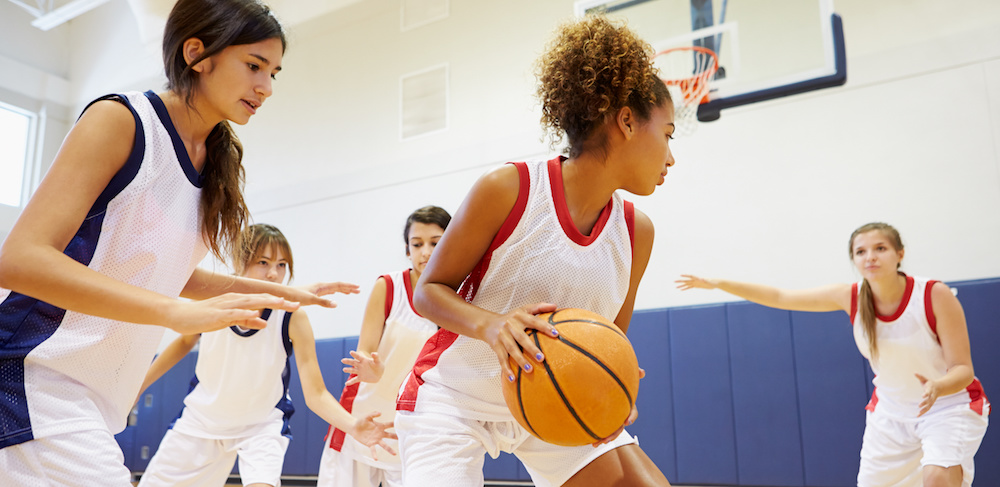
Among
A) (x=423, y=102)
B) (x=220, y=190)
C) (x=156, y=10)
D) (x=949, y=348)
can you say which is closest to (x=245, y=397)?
(x=220, y=190)

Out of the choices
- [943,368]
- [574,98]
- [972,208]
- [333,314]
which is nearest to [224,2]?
[574,98]

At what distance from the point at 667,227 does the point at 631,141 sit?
14.5 ft

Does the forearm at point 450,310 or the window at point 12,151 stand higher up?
the window at point 12,151

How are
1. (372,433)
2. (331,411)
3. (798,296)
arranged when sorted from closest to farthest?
1. (372,433)
2. (331,411)
3. (798,296)

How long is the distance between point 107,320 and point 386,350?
2058mm

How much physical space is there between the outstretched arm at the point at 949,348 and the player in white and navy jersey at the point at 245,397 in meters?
2.87

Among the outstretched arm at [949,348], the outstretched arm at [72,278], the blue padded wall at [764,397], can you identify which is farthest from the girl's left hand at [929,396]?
the outstretched arm at [72,278]

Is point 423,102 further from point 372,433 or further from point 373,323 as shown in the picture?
point 372,433

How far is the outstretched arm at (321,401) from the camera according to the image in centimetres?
271

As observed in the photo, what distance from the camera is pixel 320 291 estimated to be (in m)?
2.54

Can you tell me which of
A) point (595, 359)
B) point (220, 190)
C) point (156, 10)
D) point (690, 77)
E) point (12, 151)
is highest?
point (156, 10)

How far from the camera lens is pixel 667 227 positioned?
20.3 ft

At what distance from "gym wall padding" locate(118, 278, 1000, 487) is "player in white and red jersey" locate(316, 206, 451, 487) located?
280cm

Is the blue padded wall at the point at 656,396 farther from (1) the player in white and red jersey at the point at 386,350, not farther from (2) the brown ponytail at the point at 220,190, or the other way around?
(2) the brown ponytail at the point at 220,190
